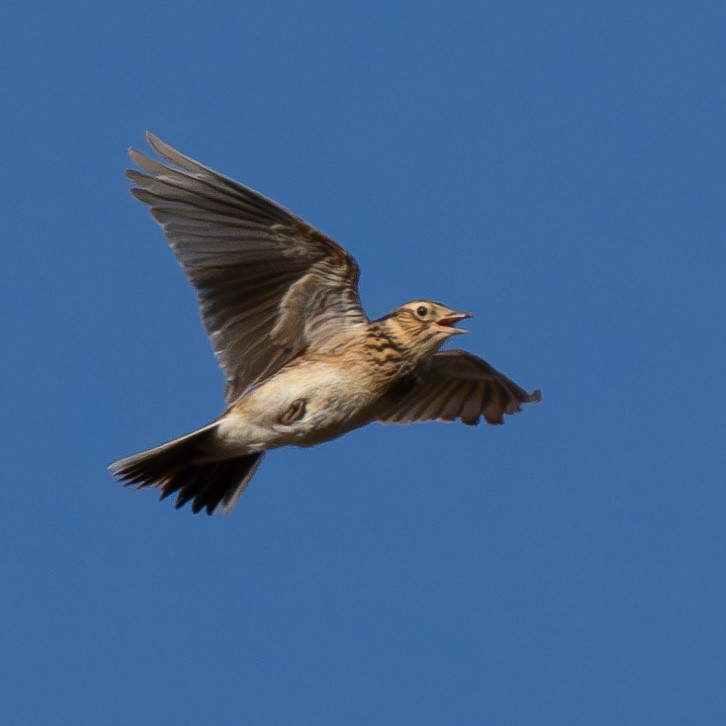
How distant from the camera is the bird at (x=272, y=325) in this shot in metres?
11.9

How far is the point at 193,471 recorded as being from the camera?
12.9 meters

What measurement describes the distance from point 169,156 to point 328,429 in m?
1.93

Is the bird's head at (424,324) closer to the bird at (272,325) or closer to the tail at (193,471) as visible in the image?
the bird at (272,325)

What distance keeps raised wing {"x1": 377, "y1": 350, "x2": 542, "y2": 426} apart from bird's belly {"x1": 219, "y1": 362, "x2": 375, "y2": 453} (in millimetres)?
1775

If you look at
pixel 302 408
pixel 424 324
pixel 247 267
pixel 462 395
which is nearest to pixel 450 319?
pixel 424 324

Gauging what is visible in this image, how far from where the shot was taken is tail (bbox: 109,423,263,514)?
12.4 metres

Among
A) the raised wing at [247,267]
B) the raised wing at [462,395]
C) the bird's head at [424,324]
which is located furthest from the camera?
the raised wing at [462,395]

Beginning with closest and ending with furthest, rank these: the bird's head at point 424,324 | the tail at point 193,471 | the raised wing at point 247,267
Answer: the raised wing at point 247,267, the bird's head at point 424,324, the tail at point 193,471

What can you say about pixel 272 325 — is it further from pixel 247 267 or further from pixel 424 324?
pixel 424 324

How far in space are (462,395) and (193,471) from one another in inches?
89.5

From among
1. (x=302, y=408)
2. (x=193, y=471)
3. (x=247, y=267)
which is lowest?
(x=193, y=471)

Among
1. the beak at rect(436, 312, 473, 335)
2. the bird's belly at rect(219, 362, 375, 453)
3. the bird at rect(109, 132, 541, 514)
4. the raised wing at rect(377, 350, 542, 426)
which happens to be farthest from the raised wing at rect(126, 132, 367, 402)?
the raised wing at rect(377, 350, 542, 426)

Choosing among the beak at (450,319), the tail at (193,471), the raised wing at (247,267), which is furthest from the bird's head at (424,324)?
the tail at (193,471)

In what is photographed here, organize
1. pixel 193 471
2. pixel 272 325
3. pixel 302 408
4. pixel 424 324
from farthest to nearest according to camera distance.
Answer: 1. pixel 193 471
2. pixel 272 325
3. pixel 424 324
4. pixel 302 408
